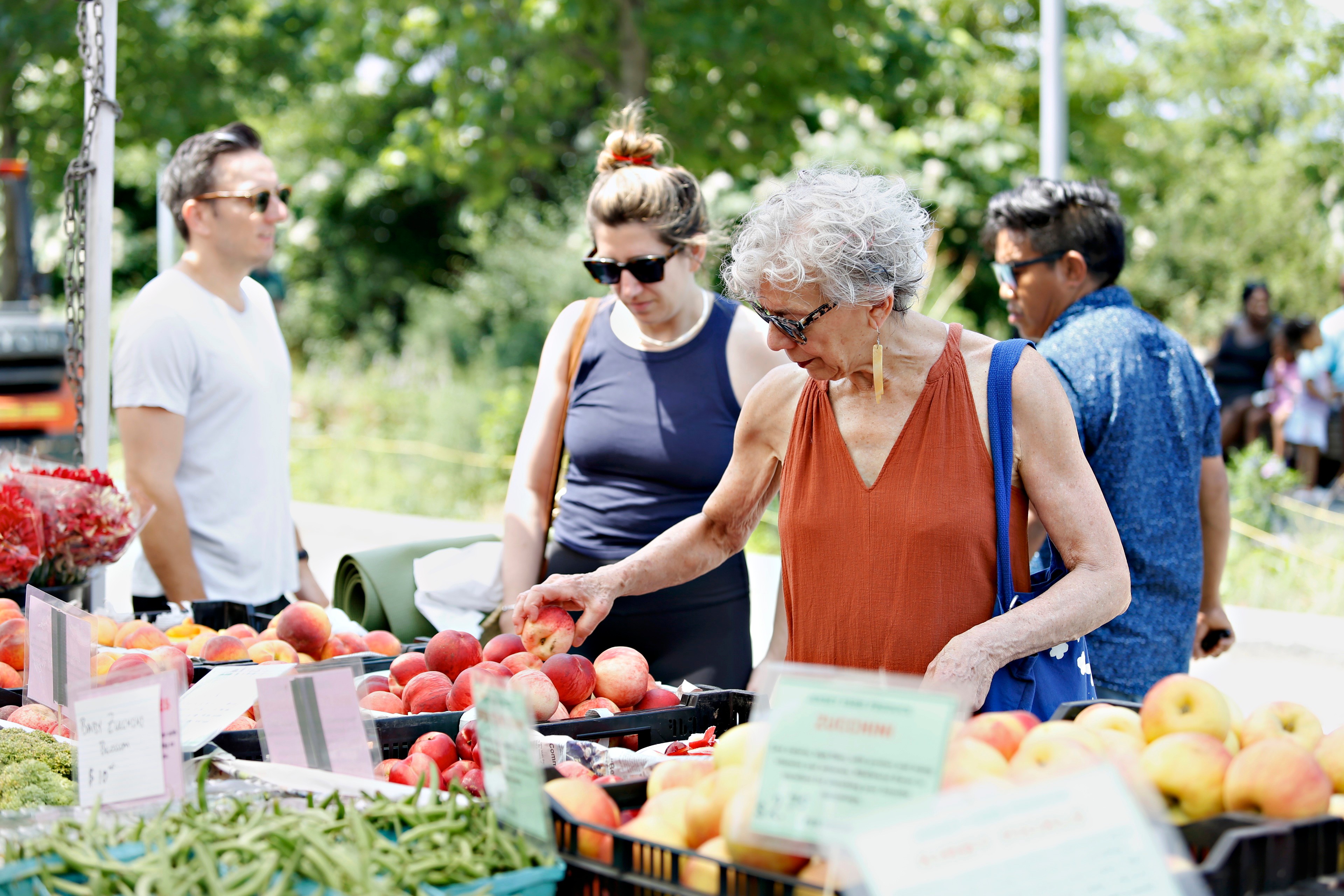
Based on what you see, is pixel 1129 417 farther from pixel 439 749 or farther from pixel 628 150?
pixel 439 749

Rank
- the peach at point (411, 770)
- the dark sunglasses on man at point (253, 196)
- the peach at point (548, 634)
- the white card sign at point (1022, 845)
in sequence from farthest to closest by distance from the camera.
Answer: the dark sunglasses on man at point (253, 196), the peach at point (548, 634), the peach at point (411, 770), the white card sign at point (1022, 845)

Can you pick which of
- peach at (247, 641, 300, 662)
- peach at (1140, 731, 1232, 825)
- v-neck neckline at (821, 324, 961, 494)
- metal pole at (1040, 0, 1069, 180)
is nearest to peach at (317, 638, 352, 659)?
peach at (247, 641, 300, 662)

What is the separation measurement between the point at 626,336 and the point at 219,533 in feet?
3.94

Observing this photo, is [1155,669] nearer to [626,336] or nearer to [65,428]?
[626,336]

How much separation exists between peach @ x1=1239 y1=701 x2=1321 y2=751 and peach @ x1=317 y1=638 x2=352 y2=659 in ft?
6.08

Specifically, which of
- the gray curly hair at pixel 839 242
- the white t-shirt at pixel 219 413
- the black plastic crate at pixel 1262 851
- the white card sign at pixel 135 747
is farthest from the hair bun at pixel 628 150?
the black plastic crate at pixel 1262 851

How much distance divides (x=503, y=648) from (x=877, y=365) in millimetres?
898

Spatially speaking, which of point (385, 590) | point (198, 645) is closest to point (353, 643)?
point (198, 645)

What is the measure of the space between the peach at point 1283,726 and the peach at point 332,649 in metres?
1.85

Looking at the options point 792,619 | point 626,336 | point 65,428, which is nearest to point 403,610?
point 626,336

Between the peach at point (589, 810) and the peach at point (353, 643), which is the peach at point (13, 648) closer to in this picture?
the peach at point (353, 643)

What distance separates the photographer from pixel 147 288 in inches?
120

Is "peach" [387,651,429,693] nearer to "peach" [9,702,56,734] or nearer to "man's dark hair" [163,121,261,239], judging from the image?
"peach" [9,702,56,734]

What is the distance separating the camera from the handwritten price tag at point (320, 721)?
5.24 ft
